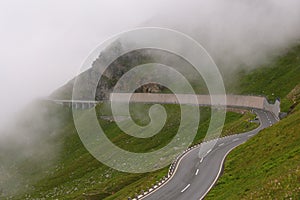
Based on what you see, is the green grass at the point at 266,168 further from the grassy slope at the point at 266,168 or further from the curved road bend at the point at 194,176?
the curved road bend at the point at 194,176

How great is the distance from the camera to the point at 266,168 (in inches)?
1447

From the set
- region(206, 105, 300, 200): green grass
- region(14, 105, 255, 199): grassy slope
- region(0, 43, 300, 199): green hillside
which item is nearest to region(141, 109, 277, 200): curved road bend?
region(206, 105, 300, 200): green grass

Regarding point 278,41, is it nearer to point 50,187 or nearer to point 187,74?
point 187,74

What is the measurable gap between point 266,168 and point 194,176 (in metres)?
15.5

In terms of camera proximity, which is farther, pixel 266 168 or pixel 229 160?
pixel 229 160

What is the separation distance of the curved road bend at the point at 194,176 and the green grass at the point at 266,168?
Answer: 5.58 feet

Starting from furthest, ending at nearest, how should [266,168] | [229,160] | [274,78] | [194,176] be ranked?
[274,78], [229,160], [194,176], [266,168]

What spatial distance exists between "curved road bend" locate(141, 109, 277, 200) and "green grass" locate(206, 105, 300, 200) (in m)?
1.70

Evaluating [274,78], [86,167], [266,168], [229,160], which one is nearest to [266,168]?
[266,168]

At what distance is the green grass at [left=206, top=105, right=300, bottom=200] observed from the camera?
27250mm

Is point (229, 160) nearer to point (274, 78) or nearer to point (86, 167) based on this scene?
Result: point (86, 167)

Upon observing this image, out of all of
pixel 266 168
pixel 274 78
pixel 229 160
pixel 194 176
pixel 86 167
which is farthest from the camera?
pixel 274 78

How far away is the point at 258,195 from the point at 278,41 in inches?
7043

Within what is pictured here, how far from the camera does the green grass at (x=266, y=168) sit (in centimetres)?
2725
